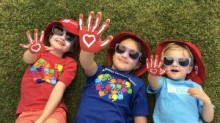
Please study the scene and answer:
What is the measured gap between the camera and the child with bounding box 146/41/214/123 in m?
3.60

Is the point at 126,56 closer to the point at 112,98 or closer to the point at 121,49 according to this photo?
the point at 121,49

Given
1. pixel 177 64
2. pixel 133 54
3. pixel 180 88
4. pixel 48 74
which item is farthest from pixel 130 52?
pixel 48 74

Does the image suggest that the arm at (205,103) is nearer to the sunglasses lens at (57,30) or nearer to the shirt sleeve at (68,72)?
the shirt sleeve at (68,72)

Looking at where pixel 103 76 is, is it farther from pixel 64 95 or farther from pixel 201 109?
pixel 201 109

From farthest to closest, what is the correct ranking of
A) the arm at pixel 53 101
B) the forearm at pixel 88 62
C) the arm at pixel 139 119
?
the arm at pixel 139 119 → the arm at pixel 53 101 → the forearm at pixel 88 62

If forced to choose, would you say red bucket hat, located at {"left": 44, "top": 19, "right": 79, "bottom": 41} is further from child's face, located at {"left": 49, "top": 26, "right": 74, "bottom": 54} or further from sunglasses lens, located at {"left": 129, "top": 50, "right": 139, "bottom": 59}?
sunglasses lens, located at {"left": 129, "top": 50, "right": 139, "bottom": 59}

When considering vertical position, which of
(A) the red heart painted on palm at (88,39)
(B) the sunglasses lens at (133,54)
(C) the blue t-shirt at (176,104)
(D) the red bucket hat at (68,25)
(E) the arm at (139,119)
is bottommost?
(E) the arm at (139,119)

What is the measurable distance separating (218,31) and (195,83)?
0.80m

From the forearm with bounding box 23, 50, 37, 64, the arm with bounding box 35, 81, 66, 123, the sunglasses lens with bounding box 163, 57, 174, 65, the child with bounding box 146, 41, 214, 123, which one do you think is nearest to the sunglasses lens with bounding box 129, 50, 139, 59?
the child with bounding box 146, 41, 214, 123

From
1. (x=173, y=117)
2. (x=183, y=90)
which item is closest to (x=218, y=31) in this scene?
(x=183, y=90)

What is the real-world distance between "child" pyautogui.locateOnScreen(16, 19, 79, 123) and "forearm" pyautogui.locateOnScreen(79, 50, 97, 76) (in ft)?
0.90

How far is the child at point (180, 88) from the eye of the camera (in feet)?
11.8

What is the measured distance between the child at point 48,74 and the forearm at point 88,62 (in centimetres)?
28

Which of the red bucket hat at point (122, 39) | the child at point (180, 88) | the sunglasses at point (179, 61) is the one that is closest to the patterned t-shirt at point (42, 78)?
the red bucket hat at point (122, 39)
